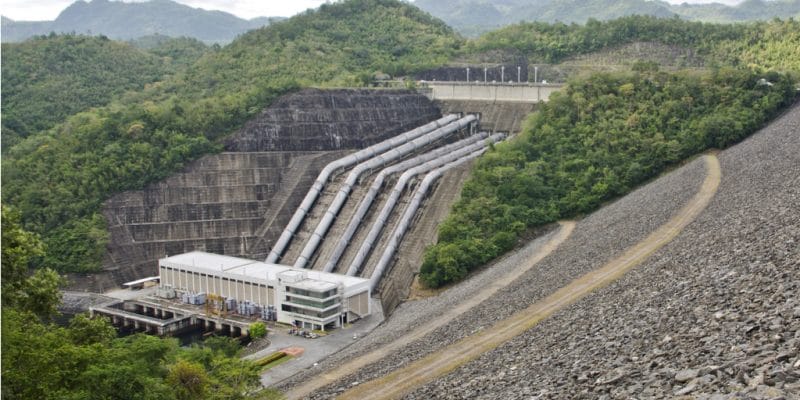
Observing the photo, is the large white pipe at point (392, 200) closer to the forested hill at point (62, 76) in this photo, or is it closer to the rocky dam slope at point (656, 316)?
the rocky dam slope at point (656, 316)

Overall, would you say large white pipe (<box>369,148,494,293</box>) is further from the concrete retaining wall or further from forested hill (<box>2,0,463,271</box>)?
forested hill (<box>2,0,463,271</box>)

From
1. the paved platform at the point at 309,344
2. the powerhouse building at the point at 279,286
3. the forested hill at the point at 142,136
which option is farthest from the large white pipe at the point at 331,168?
the paved platform at the point at 309,344

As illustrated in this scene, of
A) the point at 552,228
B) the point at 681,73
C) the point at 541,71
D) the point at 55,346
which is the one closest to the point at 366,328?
the point at 552,228

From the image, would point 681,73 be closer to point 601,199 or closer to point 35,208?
point 601,199

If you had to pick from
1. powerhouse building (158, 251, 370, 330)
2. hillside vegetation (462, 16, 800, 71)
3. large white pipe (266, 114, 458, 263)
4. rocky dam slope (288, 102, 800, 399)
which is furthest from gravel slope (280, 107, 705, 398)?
hillside vegetation (462, 16, 800, 71)

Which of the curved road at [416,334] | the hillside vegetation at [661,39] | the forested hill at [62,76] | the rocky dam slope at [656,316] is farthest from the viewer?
the forested hill at [62,76]

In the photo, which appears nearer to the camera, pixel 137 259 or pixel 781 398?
pixel 781 398
